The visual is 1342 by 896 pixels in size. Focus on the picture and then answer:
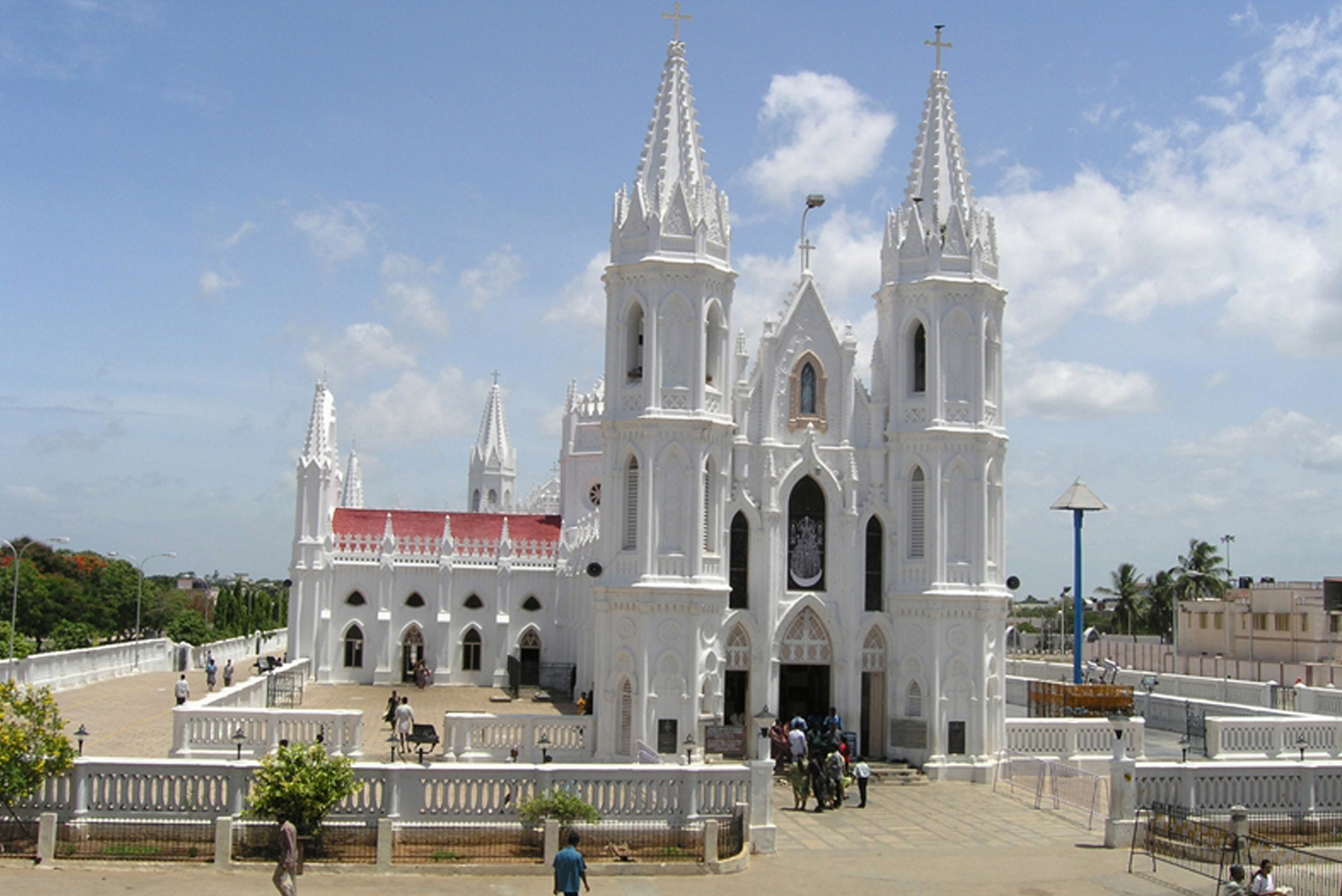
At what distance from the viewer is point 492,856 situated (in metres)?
19.7

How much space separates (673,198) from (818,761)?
1375 centimetres

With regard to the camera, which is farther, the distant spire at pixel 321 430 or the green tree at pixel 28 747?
the distant spire at pixel 321 430

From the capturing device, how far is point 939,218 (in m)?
33.1

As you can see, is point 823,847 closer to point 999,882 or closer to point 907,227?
point 999,882

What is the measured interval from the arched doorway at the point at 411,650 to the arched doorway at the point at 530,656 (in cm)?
427

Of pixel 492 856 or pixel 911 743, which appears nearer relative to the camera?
pixel 492 856

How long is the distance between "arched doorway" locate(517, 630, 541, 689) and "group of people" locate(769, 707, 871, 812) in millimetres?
25450

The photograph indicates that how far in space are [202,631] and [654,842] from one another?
5404 cm

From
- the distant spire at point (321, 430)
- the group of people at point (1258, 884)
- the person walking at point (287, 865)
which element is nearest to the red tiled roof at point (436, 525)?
the distant spire at point (321, 430)

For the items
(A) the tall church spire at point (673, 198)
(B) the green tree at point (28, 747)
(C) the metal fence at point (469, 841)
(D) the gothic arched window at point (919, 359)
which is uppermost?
(A) the tall church spire at point (673, 198)

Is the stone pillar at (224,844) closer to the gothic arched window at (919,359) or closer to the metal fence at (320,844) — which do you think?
the metal fence at (320,844)

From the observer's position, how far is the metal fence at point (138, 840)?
751 inches

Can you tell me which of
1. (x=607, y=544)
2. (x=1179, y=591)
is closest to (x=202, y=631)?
(x=607, y=544)

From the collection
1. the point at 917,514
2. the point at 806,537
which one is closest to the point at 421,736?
the point at 806,537
